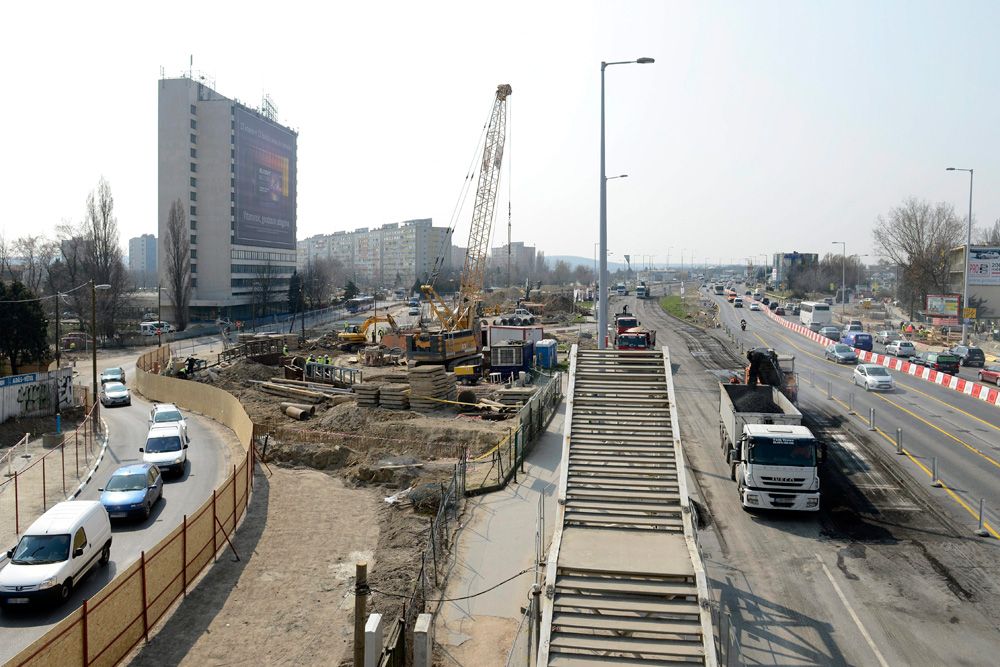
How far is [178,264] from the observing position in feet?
274

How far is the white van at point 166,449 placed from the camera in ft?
80.8

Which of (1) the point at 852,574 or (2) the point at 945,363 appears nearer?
(1) the point at 852,574

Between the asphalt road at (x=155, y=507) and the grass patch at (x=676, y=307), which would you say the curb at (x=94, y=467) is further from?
the grass patch at (x=676, y=307)

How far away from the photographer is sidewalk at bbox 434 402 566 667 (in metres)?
12.2

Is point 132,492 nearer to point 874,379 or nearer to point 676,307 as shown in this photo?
point 874,379

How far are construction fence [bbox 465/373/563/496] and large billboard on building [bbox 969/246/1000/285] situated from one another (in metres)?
54.1

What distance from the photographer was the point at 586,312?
103438mm

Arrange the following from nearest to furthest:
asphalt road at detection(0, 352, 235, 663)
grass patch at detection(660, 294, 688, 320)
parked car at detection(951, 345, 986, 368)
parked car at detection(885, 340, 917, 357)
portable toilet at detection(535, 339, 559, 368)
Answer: asphalt road at detection(0, 352, 235, 663) → portable toilet at detection(535, 339, 559, 368) → parked car at detection(951, 345, 986, 368) → parked car at detection(885, 340, 917, 357) → grass patch at detection(660, 294, 688, 320)

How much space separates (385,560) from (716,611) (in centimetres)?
708

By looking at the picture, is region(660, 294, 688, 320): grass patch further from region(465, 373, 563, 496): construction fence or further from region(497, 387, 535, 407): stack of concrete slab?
region(465, 373, 563, 496): construction fence

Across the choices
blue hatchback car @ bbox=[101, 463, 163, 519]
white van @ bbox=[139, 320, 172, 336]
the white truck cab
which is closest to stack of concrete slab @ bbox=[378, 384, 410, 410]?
blue hatchback car @ bbox=[101, 463, 163, 519]

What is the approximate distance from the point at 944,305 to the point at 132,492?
233ft

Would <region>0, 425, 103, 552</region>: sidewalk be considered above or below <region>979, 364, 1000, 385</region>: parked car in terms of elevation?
below

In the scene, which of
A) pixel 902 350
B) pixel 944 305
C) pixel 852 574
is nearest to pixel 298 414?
pixel 852 574
